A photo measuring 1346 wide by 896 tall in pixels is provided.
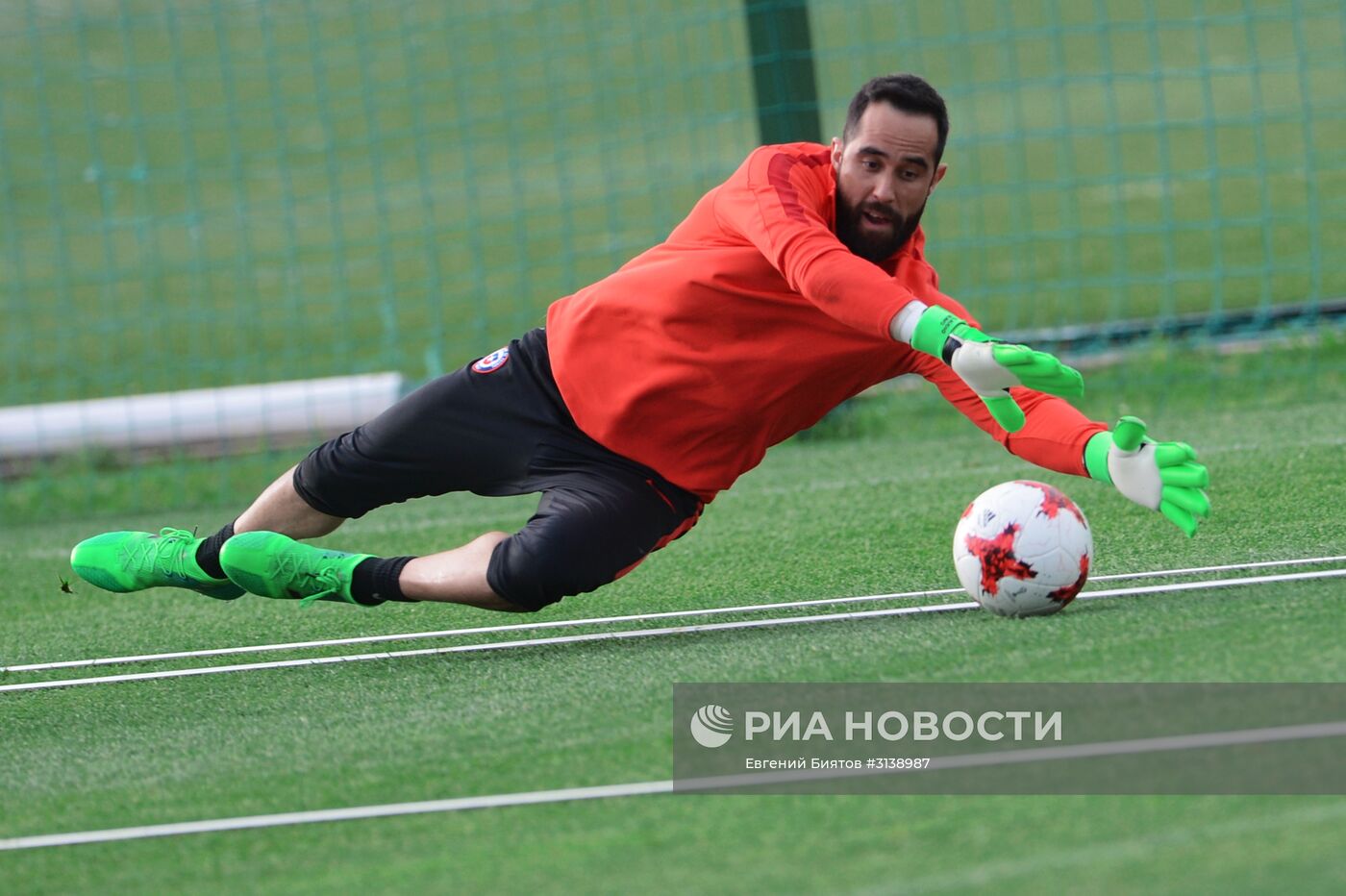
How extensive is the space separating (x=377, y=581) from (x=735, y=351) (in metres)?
1.01

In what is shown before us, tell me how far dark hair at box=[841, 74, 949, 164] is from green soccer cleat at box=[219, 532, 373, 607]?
1.59m

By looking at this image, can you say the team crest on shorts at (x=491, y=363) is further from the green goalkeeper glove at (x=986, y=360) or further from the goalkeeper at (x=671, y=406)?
the green goalkeeper glove at (x=986, y=360)

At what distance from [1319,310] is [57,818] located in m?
6.70

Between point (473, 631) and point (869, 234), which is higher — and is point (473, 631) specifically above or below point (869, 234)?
below

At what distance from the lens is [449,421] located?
14.3ft

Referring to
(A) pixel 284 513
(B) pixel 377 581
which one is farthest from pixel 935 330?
(A) pixel 284 513

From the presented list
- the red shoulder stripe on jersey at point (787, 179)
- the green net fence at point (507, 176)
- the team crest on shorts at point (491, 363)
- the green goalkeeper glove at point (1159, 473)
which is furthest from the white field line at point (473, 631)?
the green net fence at point (507, 176)

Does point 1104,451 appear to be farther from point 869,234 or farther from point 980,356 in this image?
point 869,234

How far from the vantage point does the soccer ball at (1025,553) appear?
3.73m

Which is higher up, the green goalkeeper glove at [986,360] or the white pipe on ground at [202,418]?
the green goalkeeper glove at [986,360]

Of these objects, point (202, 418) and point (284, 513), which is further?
point (202, 418)

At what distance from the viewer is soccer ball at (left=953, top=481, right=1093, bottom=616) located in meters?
3.73

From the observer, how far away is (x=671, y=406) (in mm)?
4137

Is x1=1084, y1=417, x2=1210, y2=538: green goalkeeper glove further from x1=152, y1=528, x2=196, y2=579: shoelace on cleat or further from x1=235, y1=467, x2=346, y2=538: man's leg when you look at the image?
x1=152, y1=528, x2=196, y2=579: shoelace on cleat
